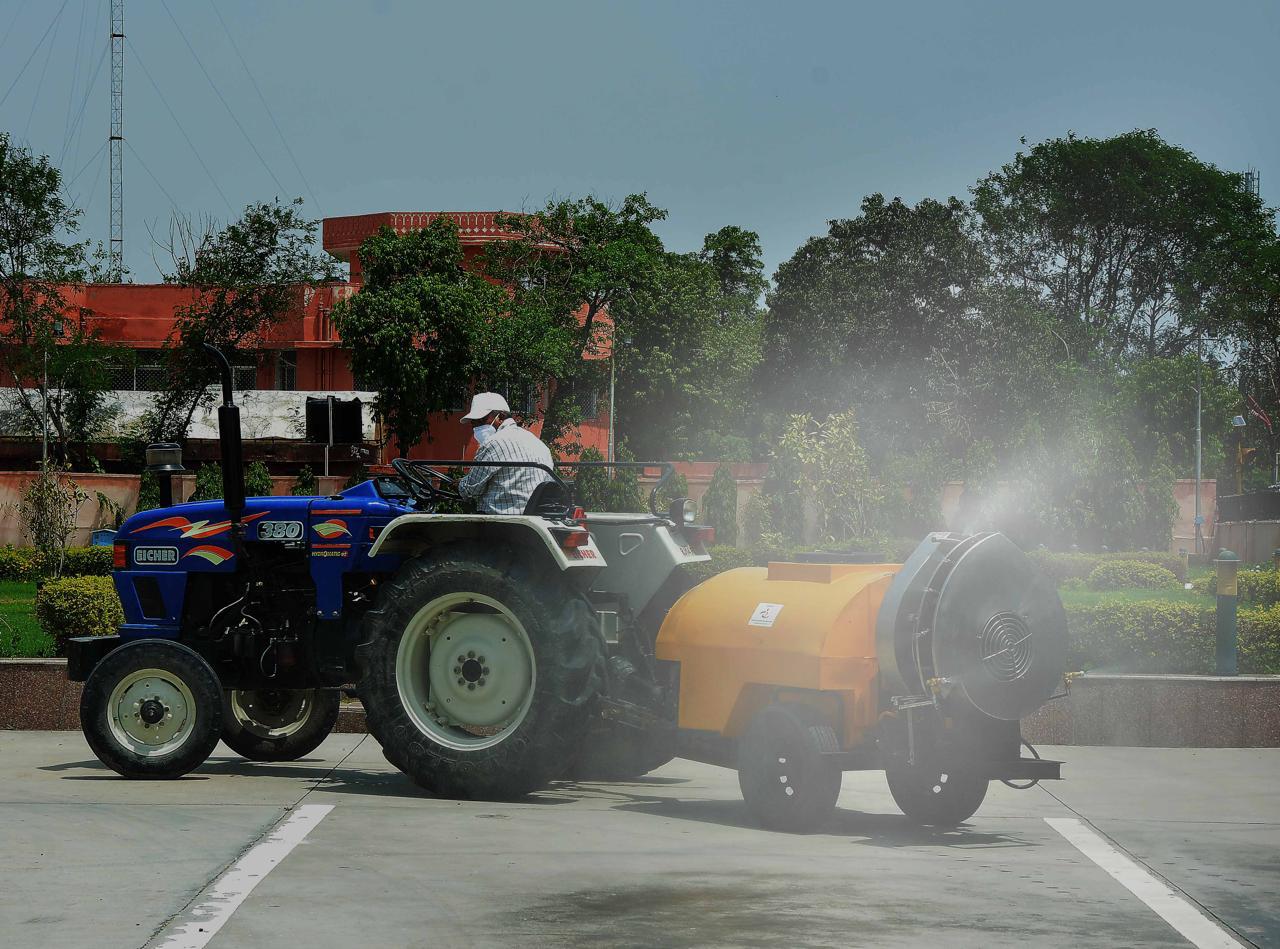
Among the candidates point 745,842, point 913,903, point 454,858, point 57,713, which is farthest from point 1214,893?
point 57,713

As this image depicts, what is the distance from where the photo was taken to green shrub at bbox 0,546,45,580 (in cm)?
3562

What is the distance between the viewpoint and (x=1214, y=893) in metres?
7.42

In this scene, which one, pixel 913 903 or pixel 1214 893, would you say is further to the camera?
pixel 1214 893

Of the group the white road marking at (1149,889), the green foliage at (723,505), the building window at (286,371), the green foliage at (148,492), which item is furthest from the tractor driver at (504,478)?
the building window at (286,371)

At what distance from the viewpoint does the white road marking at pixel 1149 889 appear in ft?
21.3

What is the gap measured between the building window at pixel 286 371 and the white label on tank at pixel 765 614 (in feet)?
159

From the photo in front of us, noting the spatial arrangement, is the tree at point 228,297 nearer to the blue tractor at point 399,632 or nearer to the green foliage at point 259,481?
the green foliage at point 259,481

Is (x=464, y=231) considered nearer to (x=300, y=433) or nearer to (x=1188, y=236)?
(x=300, y=433)

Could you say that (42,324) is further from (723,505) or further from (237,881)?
(237,881)

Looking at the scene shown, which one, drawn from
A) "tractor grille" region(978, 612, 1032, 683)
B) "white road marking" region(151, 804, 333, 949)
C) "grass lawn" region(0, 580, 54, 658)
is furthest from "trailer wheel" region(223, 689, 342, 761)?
"tractor grille" region(978, 612, 1032, 683)

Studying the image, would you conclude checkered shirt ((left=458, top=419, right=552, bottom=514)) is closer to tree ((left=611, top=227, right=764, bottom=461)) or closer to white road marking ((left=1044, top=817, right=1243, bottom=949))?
white road marking ((left=1044, top=817, right=1243, bottom=949))

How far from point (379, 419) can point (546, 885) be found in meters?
46.6

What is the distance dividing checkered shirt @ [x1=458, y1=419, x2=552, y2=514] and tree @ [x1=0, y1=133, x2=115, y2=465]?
131 feet

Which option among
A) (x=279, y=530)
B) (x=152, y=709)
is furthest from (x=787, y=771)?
(x=152, y=709)
